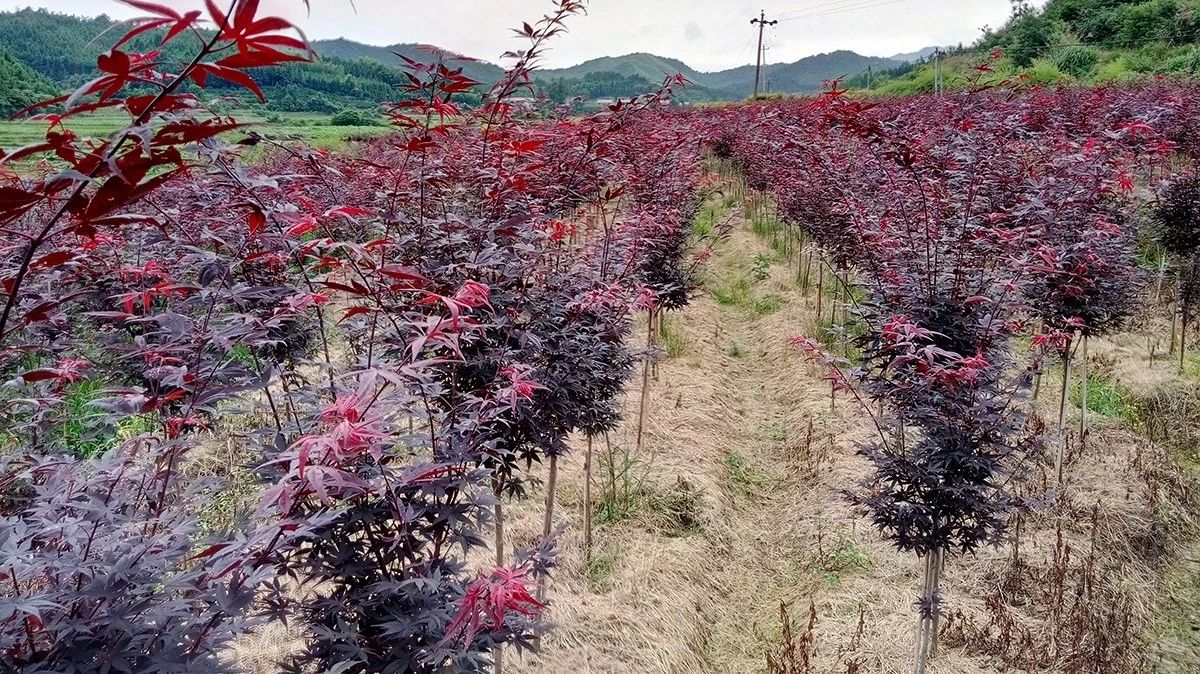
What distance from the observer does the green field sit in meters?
1.42

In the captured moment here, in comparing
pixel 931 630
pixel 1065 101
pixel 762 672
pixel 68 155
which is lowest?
pixel 762 672

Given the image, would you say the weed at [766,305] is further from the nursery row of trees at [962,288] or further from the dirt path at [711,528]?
the nursery row of trees at [962,288]

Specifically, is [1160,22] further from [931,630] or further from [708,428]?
[931,630]

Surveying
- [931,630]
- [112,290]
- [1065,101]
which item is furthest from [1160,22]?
[112,290]

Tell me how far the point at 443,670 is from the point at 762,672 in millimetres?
2474

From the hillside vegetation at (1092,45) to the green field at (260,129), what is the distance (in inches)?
666

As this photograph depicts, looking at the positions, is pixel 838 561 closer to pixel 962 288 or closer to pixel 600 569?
pixel 600 569

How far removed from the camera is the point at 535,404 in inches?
111

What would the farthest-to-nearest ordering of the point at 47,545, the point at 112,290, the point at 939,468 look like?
the point at 112,290 → the point at 939,468 → the point at 47,545

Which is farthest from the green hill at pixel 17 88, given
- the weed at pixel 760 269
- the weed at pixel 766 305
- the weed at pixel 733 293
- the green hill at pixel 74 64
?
the weed at pixel 766 305

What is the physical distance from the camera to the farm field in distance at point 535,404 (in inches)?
54.7

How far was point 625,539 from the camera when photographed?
456 cm

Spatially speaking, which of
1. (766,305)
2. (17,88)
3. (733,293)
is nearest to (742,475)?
(766,305)

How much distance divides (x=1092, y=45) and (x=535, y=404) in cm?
2772
